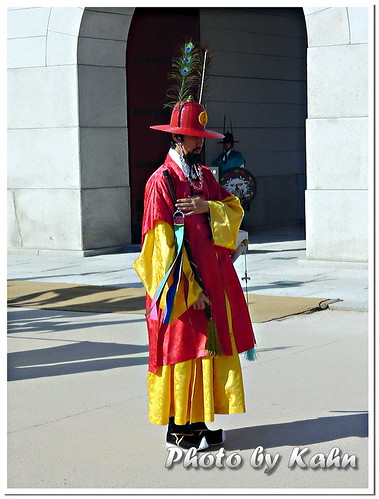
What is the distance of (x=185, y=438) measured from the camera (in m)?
5.52

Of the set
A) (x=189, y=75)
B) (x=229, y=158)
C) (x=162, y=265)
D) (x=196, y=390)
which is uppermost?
(x=189, y=75)

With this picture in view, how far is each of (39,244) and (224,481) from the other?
32.6 feet

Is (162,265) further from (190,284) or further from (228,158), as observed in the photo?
(228,158)

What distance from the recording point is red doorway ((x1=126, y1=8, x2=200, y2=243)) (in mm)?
15211

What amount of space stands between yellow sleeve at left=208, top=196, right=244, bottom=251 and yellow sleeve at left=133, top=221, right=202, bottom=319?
0.22 m

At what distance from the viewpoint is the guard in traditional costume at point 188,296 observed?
5.42 metres

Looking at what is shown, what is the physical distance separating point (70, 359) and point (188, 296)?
258 cm

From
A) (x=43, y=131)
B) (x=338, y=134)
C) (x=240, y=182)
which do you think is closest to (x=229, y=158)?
(x=240, y=182)

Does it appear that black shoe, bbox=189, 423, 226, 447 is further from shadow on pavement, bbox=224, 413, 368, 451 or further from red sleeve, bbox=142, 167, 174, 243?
red sleeve, bbox=142, 167, 174, 243

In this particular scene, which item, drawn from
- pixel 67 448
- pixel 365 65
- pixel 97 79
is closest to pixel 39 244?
pixel 97 79

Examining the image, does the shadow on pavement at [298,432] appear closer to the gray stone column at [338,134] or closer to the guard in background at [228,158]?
the gray stone column at [338,134]

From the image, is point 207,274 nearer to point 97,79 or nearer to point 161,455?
point 161,455

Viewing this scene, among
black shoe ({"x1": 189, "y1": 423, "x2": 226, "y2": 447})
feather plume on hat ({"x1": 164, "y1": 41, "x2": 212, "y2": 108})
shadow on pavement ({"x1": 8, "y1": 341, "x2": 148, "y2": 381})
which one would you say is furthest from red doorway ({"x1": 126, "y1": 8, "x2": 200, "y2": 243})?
black shoe ({"x1": 189, "y1": 423, "x2": 226, "y2": 447})
